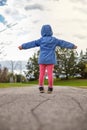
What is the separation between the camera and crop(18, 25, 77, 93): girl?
11.3 metres

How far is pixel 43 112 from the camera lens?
7988mm

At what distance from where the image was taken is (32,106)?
8547mm

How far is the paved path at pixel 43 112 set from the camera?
7086 millimetres

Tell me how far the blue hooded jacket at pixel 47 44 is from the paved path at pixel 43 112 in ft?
5.17

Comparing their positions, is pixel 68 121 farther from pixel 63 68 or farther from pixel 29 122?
pixel 63 68

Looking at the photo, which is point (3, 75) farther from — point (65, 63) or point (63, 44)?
point (63, 44)

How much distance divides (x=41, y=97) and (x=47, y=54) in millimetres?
1861

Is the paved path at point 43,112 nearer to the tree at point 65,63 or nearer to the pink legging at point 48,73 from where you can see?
the pink legging at point 48,73

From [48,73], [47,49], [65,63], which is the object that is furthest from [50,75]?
[65,63]

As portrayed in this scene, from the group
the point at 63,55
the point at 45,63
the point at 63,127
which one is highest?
the point at 63,55

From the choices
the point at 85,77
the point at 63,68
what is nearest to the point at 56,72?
the point at 63,68

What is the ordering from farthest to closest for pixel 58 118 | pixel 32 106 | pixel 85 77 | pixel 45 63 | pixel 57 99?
1. pixel 85 77
2. pixel 45 63
3. pixel 57 99
4. pixel 32 106
5. pixel 58 118

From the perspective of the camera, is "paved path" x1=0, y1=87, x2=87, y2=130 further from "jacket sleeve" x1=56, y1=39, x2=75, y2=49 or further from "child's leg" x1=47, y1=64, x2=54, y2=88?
"jacket sleeve" x1=56, y1=39, x2=75, y2=49

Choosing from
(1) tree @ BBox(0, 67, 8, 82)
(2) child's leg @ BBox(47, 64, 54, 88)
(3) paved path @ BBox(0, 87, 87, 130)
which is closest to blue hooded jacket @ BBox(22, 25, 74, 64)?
(2) child's leg @ BBox(47, 64, 54, 88)
